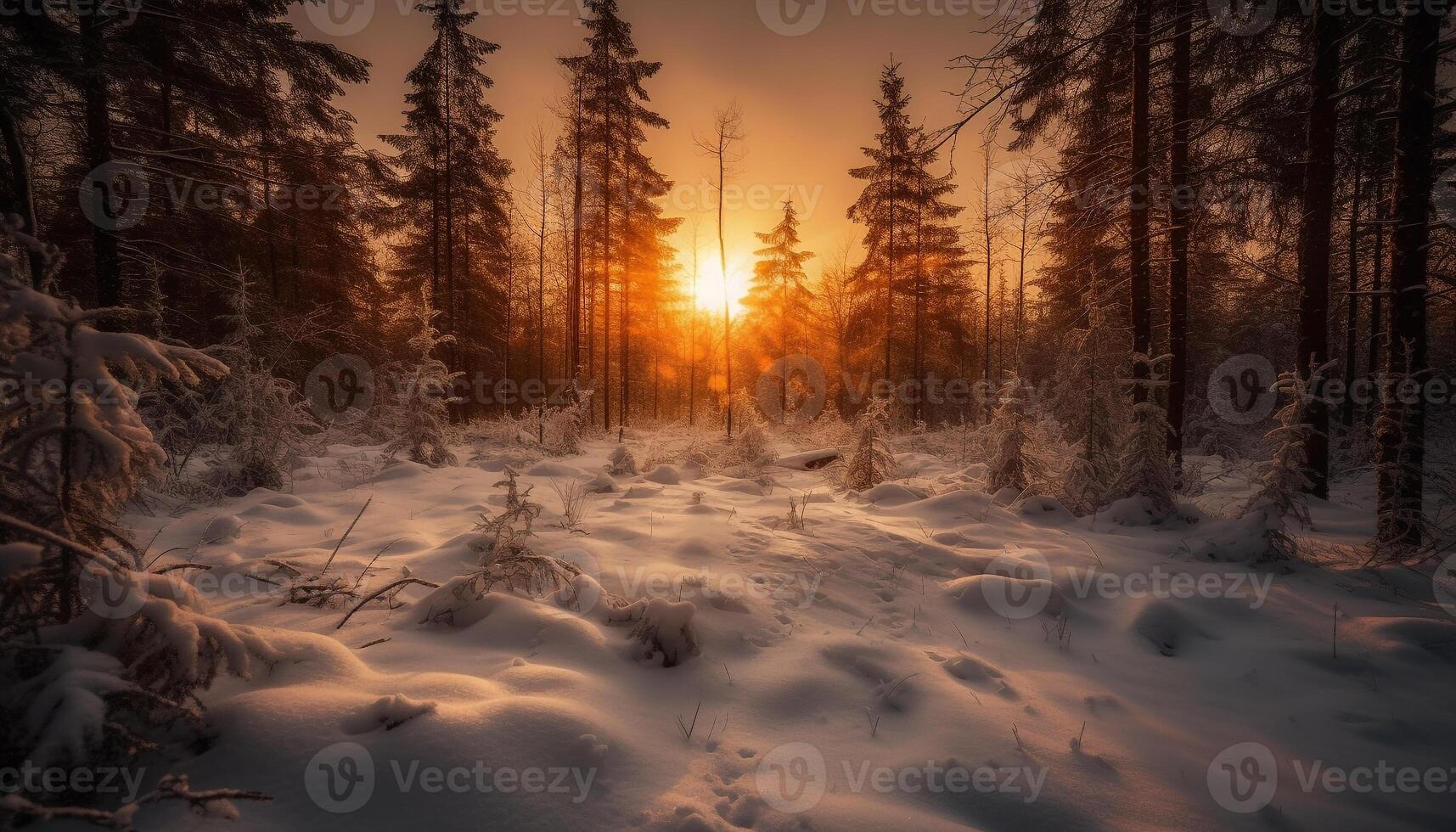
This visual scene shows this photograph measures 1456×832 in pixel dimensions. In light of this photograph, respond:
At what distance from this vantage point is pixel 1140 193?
6453mm

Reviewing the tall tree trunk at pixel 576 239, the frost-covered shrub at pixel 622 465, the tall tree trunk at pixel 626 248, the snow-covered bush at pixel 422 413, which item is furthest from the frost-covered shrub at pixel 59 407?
the tall tree trunk at pixel 626 248

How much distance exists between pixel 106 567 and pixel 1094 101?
11243 mm

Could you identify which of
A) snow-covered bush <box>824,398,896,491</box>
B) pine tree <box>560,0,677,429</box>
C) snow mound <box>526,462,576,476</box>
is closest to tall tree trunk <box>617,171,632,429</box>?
pine tree <box>560,0,677,429</box>

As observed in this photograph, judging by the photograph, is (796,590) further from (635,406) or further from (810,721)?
(635,406)

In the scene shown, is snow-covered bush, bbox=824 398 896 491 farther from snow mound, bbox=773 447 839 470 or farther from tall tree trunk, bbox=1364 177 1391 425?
tall tree trunk, bbox=1364 177 1391 425

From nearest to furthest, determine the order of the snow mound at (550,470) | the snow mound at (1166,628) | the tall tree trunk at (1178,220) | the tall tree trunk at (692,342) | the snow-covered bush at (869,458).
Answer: the snow mound at (1166,628) < the tall tree trunk at (1178,220) < the snow-covered bush at (869,458) < the snow mound at (550,470) < the tall tree trunk at (692,342)

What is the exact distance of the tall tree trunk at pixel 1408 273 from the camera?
3.98 m

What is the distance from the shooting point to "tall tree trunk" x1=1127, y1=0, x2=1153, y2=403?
6.15m

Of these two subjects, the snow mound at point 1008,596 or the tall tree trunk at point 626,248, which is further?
the tall tree trunk at point 626,248

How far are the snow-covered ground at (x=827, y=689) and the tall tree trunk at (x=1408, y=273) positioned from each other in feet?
2.92

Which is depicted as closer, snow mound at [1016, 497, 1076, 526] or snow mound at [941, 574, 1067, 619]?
snow mound at [941, 574, 1067, 619]

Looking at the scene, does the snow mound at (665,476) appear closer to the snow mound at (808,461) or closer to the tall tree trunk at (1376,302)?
the snow mound at (808,461)

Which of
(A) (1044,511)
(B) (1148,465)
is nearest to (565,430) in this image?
(A) (1044,511)

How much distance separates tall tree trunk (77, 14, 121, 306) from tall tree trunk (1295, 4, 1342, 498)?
38.3ft
